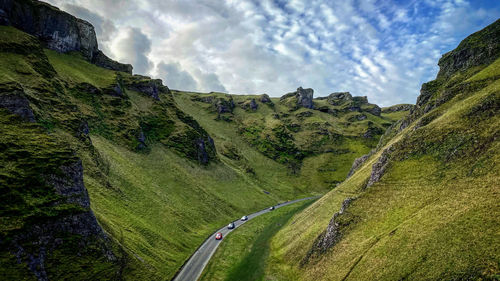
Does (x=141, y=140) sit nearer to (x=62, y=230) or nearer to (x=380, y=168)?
(x=62, y=230)

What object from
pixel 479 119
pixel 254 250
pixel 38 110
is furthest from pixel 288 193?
pixel 38 110

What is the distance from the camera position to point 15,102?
35719mm

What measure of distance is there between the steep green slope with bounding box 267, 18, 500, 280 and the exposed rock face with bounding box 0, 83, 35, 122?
48068 millimetres

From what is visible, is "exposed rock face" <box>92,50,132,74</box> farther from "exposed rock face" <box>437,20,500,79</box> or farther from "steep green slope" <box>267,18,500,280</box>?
"exposed rock face" <box>437,20,500,79</box>

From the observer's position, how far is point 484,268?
60.3 ft

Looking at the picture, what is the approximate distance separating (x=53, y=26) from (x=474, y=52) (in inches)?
5981

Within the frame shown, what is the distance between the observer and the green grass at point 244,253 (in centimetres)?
4178

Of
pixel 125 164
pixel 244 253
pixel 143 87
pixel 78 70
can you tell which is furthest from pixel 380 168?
pixel 78 70

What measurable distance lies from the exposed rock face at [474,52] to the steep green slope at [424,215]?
732 centimetres

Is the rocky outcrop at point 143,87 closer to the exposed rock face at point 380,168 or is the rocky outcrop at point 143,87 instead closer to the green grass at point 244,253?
the green grass at point 244,253

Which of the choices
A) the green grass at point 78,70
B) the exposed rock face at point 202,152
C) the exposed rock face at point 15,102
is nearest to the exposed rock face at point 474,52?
the exposed rock face at point 15,102

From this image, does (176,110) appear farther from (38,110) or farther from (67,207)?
(67,207)

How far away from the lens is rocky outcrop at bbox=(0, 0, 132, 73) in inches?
3305

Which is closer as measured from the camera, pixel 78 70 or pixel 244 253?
pixel 244 253
